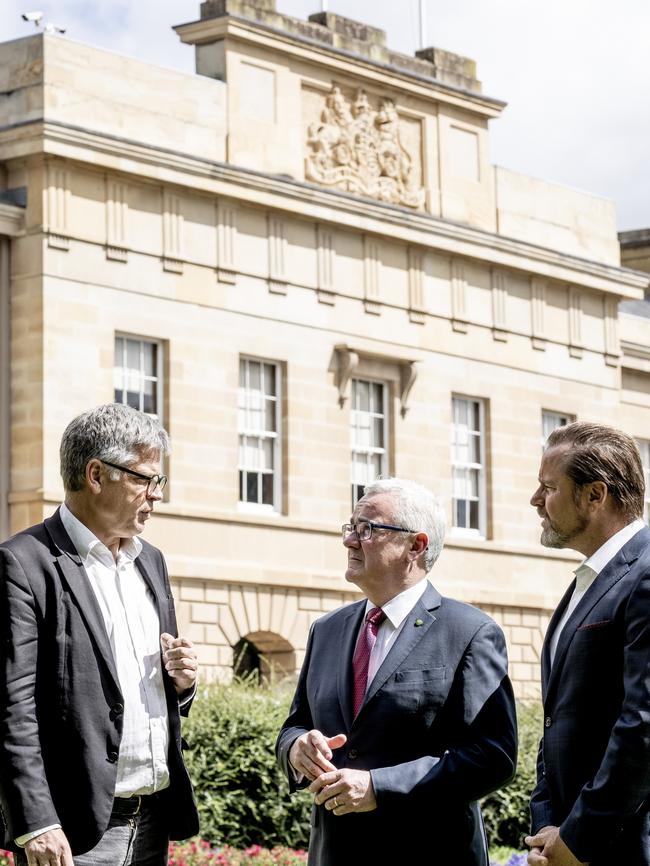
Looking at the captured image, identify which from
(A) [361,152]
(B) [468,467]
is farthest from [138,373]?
(B) [468,467]

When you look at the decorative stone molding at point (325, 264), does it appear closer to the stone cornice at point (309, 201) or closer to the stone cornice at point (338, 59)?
the stone cornice at point (309, 201)

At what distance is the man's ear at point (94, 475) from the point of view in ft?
21.5

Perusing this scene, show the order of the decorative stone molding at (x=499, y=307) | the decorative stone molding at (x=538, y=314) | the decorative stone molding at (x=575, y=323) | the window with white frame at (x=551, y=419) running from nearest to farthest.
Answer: the decorative stone molding at (x=499, y=307)
the decorative stone molding at (x=538, y=314)
the window with white frame at (x=551, y=419)
the decorative stone molding at (x=575, y=323)

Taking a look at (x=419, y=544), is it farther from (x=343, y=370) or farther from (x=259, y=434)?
(x=343, y=370)

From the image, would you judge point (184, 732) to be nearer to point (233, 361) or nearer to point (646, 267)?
point (233, 361)

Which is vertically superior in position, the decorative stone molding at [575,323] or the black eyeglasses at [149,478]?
the decorative stone molding at [575,323]

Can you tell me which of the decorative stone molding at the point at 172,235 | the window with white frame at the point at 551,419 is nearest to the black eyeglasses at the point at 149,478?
the decorative stone molding at the point at 172,235

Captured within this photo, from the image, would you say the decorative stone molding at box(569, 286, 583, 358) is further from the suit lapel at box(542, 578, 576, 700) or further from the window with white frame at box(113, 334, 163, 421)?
the suit lapel at box(542, 578, 576, 700)

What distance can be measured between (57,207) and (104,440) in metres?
19.4

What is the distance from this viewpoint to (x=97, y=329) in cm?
2580

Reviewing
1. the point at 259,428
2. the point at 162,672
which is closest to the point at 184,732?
the point at 162,672

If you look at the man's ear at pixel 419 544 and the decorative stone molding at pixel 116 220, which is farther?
the decorative stone molding at pixel 116 220

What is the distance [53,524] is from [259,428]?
2158cm

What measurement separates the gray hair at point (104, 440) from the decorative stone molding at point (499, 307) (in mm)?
25678
